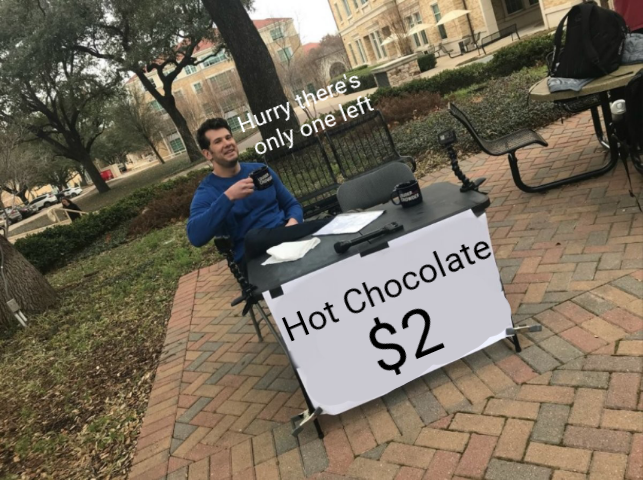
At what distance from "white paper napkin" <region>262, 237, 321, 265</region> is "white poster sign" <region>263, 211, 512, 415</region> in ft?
0.69

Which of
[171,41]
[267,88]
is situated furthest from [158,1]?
[267,88]

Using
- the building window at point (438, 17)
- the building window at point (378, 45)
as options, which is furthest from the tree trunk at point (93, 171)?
the building window at point (438, 17)

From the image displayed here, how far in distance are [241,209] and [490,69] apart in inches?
379

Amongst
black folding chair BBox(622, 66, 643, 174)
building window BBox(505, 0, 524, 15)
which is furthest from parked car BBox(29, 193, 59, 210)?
black folding chair BBox(622, 66, 643, 174)

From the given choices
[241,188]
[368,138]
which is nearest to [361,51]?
[368,138]

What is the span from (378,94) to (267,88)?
4650 mm

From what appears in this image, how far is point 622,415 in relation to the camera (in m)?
1.74

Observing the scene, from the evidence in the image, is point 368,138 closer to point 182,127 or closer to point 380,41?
point 182,127

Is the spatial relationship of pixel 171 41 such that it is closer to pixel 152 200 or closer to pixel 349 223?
pixel 152 200

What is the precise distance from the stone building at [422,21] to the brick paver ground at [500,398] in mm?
15598

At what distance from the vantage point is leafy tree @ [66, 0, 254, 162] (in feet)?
62.3

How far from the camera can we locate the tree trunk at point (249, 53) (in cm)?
862

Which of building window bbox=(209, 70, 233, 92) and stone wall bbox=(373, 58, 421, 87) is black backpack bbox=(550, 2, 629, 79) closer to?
stone wall bbox=(373, 58, 421, 87)

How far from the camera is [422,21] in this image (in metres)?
25.5
